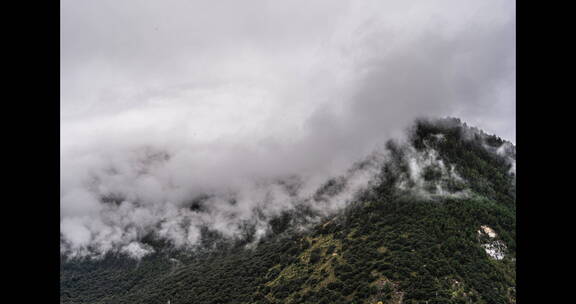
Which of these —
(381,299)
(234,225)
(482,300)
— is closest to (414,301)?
(381,299)

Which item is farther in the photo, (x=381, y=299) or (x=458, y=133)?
(x=458, y=133)

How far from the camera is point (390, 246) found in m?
72.1

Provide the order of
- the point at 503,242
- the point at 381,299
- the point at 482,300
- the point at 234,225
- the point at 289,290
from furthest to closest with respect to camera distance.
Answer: the point at 234,225 < the point at 289,290 < the point at 503,242 < the point at 381,299 < the point at 482,300

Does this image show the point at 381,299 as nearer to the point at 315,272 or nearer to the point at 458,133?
the point at 315,272

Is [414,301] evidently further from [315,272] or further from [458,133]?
[458,133]

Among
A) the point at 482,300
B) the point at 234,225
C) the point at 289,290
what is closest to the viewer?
the point at 482,300

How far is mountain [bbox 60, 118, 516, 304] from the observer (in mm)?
60750

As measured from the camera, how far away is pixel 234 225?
14625 centimetres

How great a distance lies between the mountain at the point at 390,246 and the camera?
199 feet
